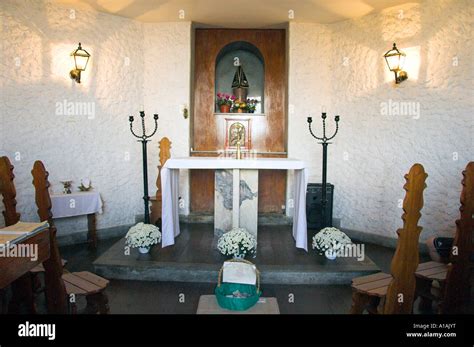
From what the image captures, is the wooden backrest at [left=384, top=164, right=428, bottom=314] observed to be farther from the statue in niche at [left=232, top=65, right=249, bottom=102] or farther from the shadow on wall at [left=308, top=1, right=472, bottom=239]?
the statue in niche at [left=232, top=65, right=249, bottom=102]

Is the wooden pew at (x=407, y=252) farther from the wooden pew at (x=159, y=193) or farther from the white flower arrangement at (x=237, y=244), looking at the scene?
the wooden pew at (x=159, y=193)

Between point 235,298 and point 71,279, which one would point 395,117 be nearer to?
point 235,298

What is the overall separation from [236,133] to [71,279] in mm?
4267

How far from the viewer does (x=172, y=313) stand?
10.6 feet

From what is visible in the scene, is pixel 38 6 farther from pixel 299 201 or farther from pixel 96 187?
pixel 299 201

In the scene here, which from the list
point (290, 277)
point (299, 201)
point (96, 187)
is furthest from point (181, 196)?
point (290, 277)

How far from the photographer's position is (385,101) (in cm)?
553

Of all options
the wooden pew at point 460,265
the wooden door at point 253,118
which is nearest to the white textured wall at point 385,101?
the wooden door at point 253,118

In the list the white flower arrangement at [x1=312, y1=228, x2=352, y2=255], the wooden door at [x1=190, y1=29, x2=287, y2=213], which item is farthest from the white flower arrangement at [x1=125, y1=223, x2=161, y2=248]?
the wooden door at [x1=190, y1=29, x2=287, y2=213]

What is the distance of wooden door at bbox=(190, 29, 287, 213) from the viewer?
658cm

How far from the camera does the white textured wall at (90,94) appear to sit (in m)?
4.98

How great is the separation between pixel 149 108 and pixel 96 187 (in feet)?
5.62

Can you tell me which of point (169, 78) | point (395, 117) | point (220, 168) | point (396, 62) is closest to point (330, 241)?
point (220, 168)

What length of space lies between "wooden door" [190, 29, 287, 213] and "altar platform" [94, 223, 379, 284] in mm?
2115
